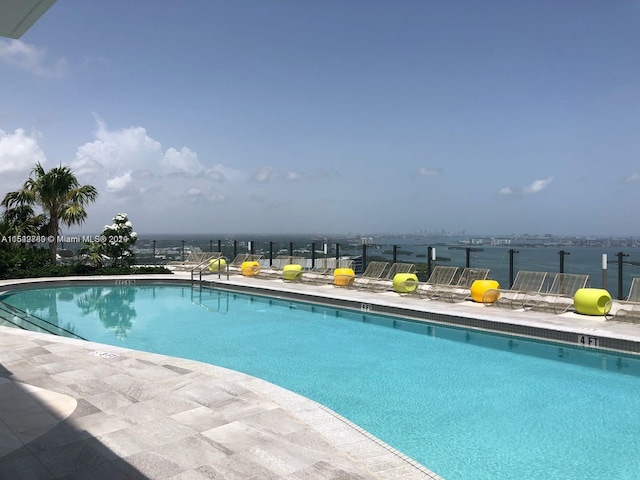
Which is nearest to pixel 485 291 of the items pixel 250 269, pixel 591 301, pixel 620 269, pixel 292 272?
pixel 591 301

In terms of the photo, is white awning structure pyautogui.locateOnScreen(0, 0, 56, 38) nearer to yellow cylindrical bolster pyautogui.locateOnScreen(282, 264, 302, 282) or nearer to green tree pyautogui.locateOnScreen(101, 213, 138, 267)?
yellow cylindrical bolster pyautogui.locateOnScreen(282, 264, 302, 282)

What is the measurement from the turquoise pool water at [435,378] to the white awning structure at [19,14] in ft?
13.6

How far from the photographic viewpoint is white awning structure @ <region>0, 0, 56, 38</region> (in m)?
2.24

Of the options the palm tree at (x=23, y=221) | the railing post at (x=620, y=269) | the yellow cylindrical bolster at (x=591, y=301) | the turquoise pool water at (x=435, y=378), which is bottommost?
the turquoise pool water at (x=435, y=378)

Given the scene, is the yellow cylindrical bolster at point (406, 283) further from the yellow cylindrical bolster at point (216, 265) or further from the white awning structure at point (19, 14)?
the white awning structure at point (19, 14)

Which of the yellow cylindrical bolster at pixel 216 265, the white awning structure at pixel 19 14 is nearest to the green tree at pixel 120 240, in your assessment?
the yellow cylindrical bolster at pixel 216 265

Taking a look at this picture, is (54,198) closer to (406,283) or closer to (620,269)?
Result: (406,283)

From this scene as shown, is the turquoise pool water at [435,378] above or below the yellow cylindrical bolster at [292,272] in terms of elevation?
below

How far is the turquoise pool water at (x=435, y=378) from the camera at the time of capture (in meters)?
4.28

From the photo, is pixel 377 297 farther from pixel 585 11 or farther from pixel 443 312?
pixel 585 11

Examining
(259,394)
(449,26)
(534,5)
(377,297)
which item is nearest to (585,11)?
(534,5)

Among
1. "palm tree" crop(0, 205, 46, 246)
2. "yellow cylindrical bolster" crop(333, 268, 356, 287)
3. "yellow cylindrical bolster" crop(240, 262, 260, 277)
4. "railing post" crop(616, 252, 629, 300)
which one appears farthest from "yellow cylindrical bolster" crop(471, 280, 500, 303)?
"palm tree" crop(0, 205, 46, 246)

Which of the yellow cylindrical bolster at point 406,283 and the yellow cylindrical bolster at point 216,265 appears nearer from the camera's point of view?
the yellow cylindrical bolster at point 406,283

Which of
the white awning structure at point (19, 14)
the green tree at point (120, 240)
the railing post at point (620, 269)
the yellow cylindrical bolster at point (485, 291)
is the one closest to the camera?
the white awning structure at point (19, 14)
